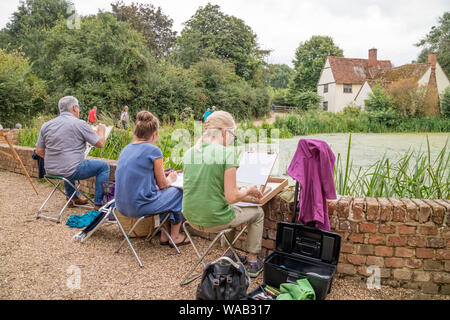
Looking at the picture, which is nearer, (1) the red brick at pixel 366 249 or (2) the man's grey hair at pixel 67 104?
(1) the red brick at pixel 366 249

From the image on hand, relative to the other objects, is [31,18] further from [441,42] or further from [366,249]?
[441,42]

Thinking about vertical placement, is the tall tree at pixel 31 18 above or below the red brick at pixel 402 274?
above

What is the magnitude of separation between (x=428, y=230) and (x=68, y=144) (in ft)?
12.5

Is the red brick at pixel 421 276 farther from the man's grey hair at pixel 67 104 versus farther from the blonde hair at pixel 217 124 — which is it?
the man's grey hair at pixel 67 104

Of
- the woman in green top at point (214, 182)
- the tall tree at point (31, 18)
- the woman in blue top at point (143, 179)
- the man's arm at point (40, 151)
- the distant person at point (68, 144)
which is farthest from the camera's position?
the tall tree at point (31, 18)

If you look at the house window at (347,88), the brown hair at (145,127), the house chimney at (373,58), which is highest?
the house chimney at (373,58)

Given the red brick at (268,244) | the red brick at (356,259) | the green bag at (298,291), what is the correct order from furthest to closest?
the red brick at (268,244), the red brick at (356,259), the green bag at (298,291)

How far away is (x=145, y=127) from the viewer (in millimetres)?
2930

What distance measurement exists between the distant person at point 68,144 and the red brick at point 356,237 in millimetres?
2974

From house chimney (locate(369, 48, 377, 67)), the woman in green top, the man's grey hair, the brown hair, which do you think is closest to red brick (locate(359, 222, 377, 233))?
the woman in green top

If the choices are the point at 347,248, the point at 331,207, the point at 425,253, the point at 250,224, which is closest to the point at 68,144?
the point at 250,224

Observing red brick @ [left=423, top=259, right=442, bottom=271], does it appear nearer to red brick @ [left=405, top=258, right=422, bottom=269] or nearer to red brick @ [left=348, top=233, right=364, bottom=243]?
red brick @ [left=405, top=258, right=422, bottom=269]

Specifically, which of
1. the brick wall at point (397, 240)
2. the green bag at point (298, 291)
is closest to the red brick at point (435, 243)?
the brick wall at point (397, 240)

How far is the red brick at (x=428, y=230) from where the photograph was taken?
249 centimetres
